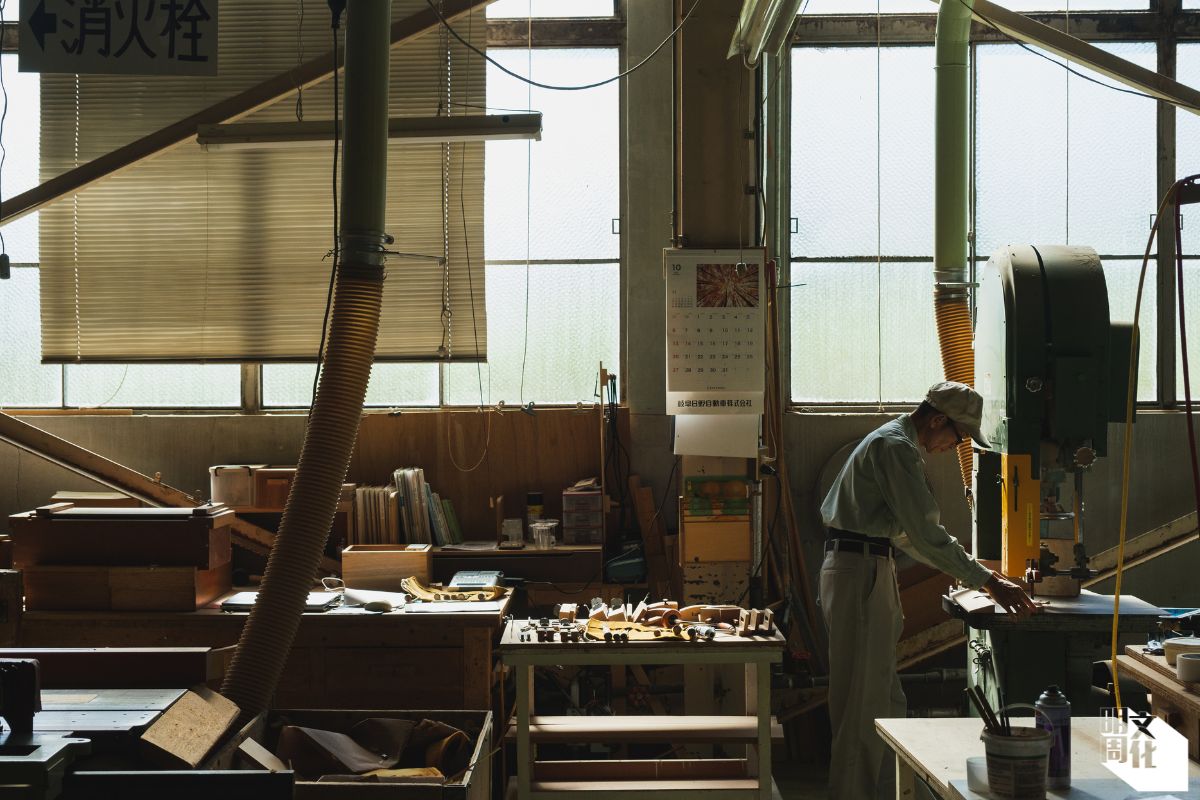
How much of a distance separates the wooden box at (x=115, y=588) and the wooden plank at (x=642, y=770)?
65.1 inches

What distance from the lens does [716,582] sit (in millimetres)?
4672

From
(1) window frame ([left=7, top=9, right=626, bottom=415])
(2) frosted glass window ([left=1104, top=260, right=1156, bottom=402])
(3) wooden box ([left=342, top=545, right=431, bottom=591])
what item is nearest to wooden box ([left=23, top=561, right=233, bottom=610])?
(3) wooden box ([left=342, top=545, right=431, bottom=591])

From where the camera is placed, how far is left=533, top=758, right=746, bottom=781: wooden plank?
3.96 meters

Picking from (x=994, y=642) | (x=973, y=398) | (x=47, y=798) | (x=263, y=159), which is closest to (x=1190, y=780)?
(x=994, y=642)

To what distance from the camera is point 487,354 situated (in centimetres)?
564

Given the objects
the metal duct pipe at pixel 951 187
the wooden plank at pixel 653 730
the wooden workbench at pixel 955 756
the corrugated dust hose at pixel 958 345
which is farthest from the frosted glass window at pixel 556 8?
the wooden workbench at pixel 955 756

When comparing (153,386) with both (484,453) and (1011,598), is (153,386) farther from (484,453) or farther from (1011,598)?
(1011,598)

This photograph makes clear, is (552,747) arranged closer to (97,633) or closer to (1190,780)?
(97,633)

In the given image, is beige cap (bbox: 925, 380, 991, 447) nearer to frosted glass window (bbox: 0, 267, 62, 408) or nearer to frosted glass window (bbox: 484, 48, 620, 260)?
frosted glass window (bbox: 484, 48, 620, 260)

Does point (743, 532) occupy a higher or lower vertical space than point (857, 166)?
lower

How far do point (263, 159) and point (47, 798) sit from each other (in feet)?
13.1

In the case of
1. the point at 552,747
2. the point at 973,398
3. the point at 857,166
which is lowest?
the point at 552,747

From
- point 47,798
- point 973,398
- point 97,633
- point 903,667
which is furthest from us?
point 903,667

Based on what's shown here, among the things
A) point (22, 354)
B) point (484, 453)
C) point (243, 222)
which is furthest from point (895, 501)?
point (22, 354)
